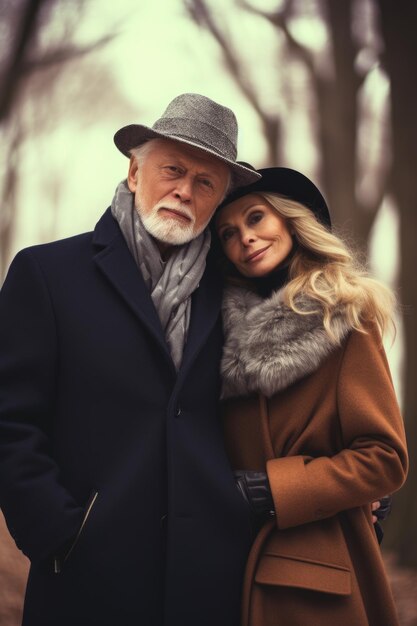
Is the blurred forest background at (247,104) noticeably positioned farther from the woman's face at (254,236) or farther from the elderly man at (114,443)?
the elderly man at (114,443)

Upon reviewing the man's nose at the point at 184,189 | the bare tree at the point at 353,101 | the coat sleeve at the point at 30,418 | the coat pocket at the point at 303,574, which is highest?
the bare tree at the point at 353,101

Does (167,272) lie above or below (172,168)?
below

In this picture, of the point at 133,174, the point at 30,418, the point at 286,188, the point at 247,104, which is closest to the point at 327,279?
the point at 286,188

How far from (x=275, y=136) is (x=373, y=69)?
686 mm

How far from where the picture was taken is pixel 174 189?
1.89 m

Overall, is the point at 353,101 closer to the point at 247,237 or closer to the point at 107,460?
the point at 247,237

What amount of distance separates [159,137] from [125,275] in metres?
0.51

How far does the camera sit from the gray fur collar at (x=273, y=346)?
177cm

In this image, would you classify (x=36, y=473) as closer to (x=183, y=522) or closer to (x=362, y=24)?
(x=183, y=522)

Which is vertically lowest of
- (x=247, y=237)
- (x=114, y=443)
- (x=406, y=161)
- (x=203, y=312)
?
(x=114, y=443)

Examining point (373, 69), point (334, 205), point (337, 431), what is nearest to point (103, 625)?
point (337, 431)

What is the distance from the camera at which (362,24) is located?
325 cm

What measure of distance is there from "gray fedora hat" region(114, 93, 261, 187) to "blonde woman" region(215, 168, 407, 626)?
260mm

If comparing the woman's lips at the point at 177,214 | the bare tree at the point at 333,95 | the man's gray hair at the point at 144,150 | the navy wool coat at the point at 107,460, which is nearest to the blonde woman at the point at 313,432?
the navy wool coat at the point at 107,460
